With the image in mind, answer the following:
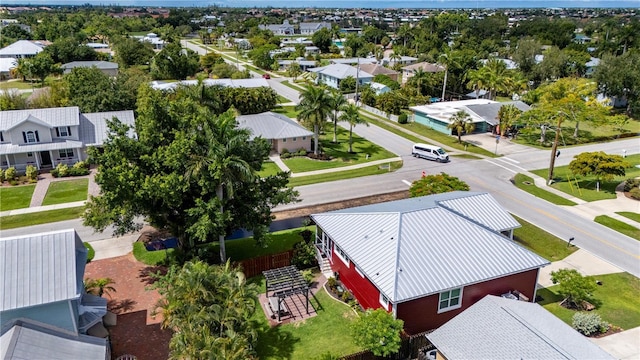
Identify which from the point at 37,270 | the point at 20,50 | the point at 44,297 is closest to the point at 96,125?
the point at 37,270

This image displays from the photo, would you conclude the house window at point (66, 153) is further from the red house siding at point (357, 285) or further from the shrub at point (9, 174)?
the red house siding at point (357, 285)

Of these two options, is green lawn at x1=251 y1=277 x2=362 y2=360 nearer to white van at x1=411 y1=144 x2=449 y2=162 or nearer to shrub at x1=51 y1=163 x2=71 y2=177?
shrub at x1=51 y1=163 x2=71 y2=177

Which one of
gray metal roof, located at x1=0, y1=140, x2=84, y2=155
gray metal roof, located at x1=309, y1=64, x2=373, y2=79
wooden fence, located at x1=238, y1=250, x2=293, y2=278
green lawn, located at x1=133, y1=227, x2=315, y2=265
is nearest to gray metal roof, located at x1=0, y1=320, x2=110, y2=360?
wooden fence, located at x1=238, y1=250, x2=293, y2=278

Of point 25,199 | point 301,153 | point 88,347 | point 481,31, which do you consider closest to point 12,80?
point 25,199

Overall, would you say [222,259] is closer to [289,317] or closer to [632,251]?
[289,317]

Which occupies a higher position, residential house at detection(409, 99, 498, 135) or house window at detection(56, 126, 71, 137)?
house window at detection(56, 126, 71, 137)

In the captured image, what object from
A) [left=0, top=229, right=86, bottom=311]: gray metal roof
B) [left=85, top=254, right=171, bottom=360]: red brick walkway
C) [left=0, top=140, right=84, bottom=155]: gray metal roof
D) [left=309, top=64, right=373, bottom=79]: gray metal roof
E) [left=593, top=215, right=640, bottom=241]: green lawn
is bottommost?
[left=85, top=254, right=171, bottom=360]: red brick walkway
